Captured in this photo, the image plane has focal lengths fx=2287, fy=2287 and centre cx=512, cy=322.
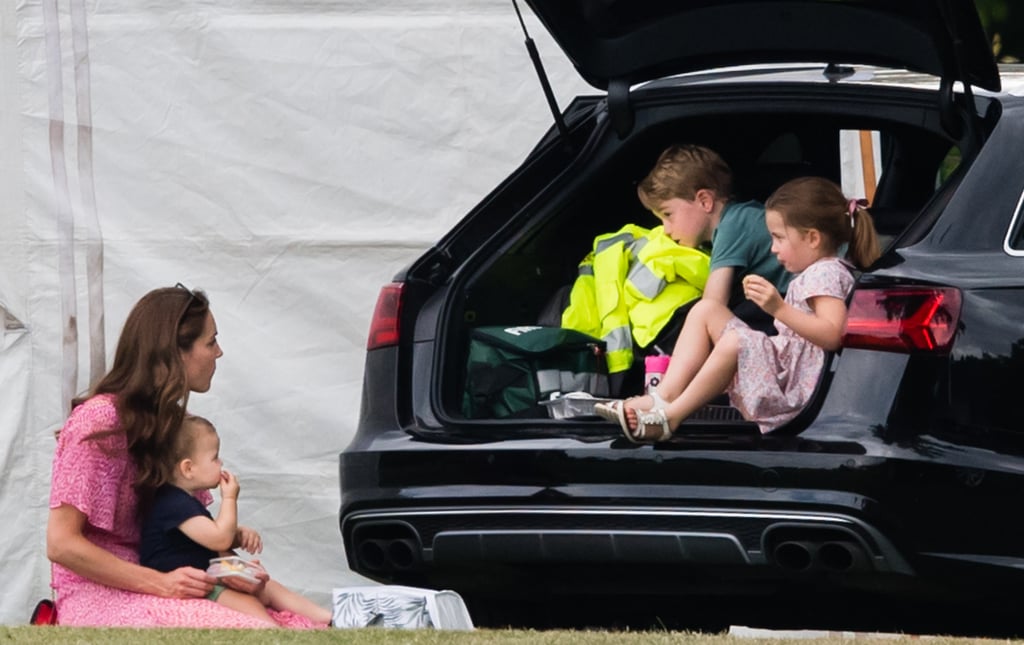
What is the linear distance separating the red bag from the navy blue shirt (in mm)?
247

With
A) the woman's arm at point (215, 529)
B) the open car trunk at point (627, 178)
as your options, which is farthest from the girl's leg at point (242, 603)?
the open car trunk at point (627, 178)

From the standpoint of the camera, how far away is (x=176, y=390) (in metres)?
5.60

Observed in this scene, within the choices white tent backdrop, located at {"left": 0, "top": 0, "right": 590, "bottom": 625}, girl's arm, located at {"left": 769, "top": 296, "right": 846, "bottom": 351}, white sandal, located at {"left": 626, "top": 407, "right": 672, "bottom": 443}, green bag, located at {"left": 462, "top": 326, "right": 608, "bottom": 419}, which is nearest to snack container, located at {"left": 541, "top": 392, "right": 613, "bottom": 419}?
green bag, located at {"left": 462, "top": 326, "right": 608, "bottom": 419}

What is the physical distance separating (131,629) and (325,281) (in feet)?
10.9

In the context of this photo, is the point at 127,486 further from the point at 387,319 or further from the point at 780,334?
the point at 780,334

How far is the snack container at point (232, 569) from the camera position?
556 cm

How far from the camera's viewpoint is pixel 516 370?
573cm

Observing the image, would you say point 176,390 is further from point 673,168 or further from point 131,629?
point 673,168

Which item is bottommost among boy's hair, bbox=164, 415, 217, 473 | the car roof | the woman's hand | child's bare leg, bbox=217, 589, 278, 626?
child's bare leg, bbox=217, 589, 278, 626

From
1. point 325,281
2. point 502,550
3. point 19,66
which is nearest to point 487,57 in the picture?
point 325,281

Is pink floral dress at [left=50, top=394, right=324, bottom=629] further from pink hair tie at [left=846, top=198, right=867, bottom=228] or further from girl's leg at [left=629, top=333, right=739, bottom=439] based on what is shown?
pink hair tie at [left=846, top=198, right=867, bottom=228]

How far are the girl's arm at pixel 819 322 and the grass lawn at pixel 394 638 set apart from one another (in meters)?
0.72

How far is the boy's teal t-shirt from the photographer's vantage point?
224 inches

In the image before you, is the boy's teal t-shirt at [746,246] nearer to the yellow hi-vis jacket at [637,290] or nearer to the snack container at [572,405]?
the yellow hi-vis jacket at [637,290]
